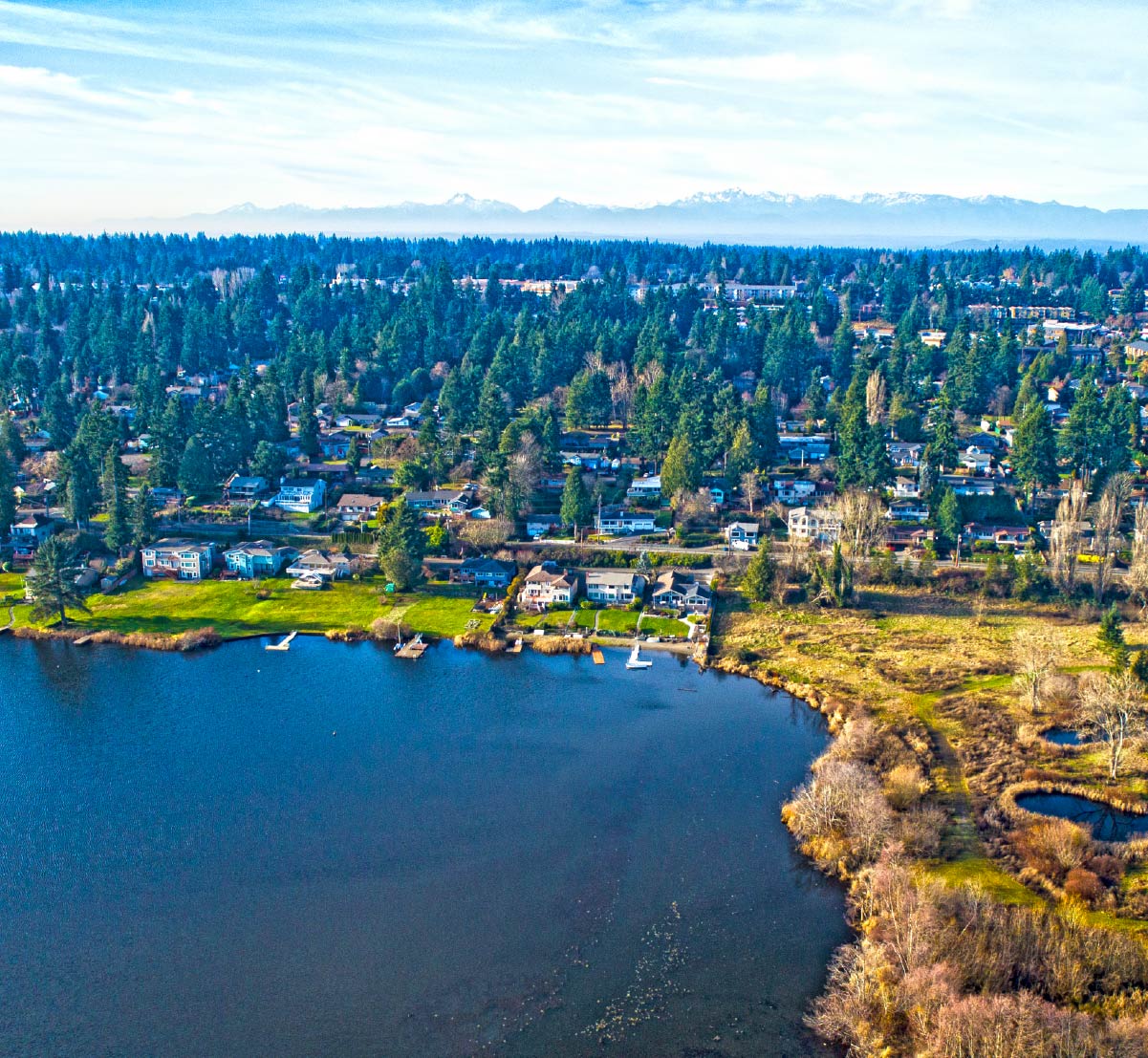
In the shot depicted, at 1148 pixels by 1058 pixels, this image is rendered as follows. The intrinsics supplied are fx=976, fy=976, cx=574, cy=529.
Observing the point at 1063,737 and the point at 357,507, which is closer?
the point at 1063,737

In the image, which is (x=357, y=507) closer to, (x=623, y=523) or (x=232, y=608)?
(x=232, y=608)

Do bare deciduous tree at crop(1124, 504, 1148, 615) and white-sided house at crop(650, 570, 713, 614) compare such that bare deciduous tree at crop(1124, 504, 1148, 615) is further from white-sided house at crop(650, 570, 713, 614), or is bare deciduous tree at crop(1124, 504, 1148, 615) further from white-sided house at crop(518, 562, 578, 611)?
white-sided house at crop(518, 562, 578, 611)

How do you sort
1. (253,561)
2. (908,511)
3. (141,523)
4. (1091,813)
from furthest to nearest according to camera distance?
(908,511) → (141,523) → (253,561) → (1091,813)

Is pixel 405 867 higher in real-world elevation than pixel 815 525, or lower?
lower

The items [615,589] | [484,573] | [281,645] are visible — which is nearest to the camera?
[281,645]

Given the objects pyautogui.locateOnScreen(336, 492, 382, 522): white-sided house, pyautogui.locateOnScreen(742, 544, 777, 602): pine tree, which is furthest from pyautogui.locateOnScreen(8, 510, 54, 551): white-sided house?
pyautogui.locateOnScreen(742, 544, 777, 602): pine tree

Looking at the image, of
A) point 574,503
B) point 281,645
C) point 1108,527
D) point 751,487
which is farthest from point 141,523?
point 1108,527

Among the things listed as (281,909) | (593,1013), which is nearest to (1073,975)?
(593,1013)
